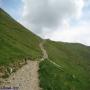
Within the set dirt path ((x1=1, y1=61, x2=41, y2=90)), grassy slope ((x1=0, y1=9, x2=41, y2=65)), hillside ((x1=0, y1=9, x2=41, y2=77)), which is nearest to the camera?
dirt path ((x1=1, y1=61, x2=41, y2=90))

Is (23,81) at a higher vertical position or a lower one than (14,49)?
lower

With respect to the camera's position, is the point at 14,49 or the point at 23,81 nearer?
the point at 23,81


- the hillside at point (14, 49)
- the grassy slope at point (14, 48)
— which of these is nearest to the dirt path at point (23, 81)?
the hillside at point (14, 49)

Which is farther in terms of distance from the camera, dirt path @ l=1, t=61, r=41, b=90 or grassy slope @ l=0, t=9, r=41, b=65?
grassy slope @ l=0, t=9, r=41, b=65

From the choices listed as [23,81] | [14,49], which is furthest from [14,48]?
[23,81]

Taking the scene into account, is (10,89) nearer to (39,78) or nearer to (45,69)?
(39,78)

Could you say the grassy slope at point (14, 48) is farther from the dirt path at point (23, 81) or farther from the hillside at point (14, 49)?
the dirt path at point (23, 81)

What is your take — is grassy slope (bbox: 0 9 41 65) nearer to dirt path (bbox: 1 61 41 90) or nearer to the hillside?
the hillside

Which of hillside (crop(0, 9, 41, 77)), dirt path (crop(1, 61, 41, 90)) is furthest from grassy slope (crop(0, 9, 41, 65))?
dirt path (crop(1, 61, 41, 90))

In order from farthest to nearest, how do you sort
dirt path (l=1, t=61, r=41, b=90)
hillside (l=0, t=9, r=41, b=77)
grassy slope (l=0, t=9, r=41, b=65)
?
grassy slope (l=0, t=9, r=41, b=65)
hillside (l=0, t=9, r=41, b=77)
dirt path (l=1, t=61, r=41, b=90)

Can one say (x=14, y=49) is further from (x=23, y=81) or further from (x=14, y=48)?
(x=23, y=81)

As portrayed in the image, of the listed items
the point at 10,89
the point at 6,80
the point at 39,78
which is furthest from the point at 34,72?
the point at 10,89

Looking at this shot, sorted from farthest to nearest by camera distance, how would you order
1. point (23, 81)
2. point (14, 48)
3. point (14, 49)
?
point (14, 48), point (14, 49), point (23, 81)

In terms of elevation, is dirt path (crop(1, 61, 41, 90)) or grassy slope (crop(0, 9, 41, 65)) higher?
grassy slope (crop(0, 9, 41, 65))
